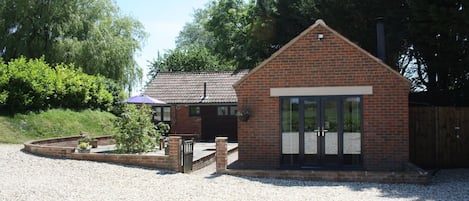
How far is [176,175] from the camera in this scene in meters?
12.7

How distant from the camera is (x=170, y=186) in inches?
441

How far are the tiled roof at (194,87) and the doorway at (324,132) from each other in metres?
13.2

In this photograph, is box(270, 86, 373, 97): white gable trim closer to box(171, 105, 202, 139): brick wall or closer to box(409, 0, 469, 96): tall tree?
box(409, 0, 469, 96): tall tree

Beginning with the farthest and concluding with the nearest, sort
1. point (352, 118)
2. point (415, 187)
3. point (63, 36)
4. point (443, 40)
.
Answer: point (63, 36)
point (443, 40)
point (352, 118)
point (415, 187)

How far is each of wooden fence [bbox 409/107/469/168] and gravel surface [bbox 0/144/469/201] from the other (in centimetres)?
115

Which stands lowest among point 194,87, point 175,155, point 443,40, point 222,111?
point 175,155

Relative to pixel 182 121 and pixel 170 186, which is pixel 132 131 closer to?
pixel 170 186

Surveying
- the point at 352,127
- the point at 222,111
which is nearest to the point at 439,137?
the point at 352,127

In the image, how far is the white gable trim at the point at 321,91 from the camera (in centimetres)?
1356

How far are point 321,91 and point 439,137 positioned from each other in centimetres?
447

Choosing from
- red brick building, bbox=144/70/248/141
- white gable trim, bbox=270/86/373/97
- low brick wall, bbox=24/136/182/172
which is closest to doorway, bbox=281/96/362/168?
white gable trim, bbox=270/86/373/97

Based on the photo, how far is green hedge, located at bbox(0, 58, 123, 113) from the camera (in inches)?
867

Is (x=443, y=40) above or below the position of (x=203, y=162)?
above

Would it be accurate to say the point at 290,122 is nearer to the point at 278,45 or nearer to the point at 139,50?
the point at 278,45
